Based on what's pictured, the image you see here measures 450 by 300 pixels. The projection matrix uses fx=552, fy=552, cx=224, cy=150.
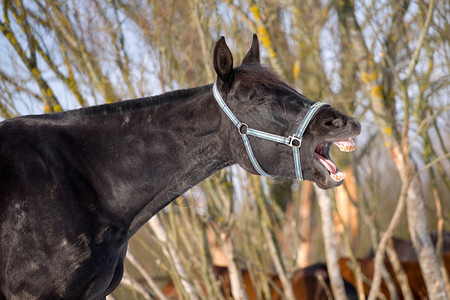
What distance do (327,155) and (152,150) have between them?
2.48ft

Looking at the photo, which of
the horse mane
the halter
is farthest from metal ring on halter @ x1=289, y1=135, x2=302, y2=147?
the horse mane

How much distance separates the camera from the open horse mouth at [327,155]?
2250 millimetres

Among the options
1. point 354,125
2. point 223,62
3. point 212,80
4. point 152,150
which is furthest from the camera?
point 212,80

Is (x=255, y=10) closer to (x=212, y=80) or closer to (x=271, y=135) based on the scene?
(x=212, y=80)

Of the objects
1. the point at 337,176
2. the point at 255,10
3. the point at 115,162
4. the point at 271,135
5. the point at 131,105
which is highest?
the point at 255,10

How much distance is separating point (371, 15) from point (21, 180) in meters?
4.22

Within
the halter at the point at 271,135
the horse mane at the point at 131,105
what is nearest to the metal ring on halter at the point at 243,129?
the halter at the point at 271,135

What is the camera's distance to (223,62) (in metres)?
2.31

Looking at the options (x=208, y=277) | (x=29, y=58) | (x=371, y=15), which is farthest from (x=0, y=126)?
(x=371, y=15)

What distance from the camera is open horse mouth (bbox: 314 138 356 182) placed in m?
2.25

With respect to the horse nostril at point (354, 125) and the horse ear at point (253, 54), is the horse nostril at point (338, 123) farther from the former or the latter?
the horse ear at point (253, 54)

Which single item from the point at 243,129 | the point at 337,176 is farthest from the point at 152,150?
the point at 337,176

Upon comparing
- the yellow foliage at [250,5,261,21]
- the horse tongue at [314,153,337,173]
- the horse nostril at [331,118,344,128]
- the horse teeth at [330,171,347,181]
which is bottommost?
the horse teeth at [330,171,347,181]

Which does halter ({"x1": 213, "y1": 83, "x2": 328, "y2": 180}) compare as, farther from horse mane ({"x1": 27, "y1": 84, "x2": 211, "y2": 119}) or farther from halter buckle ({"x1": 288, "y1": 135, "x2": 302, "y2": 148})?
horse mane ({"x1": 27, "y1": 84, "x2": 211, "y2": 119})
